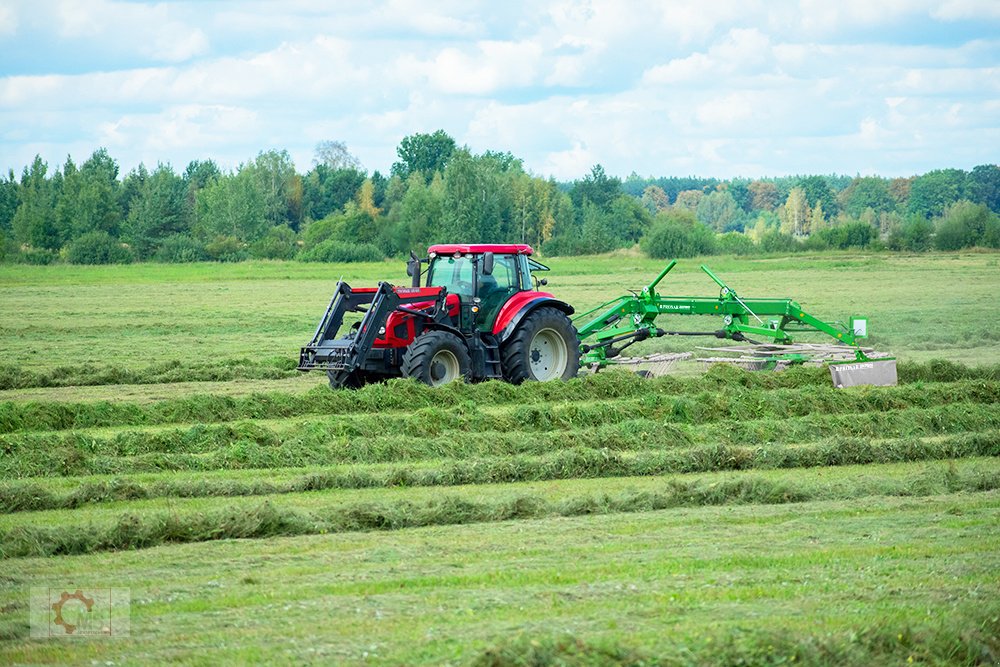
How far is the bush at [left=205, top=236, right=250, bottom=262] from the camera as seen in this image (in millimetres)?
68688

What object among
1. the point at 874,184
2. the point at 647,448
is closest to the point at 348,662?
the point at 647,448

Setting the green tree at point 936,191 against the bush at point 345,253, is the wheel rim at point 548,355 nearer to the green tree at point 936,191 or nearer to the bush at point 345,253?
the bush at point 345,253

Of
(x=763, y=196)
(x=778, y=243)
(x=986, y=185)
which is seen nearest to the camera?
(x=778, y=243)

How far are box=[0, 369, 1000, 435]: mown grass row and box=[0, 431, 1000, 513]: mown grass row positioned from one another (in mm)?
1681

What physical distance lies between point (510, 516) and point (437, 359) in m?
6.86

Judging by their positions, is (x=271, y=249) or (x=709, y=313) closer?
(x=709, y=313)

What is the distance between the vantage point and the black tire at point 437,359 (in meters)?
A: 16.0

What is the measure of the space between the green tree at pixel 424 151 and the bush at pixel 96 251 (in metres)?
35.8

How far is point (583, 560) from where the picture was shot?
816 cm

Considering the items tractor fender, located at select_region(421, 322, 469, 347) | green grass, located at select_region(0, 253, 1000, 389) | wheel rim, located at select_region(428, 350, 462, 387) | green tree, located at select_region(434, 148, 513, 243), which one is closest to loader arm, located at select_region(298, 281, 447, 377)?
tractor fender, located at select_region(421, 322, 469, 347)

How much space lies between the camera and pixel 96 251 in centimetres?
6675

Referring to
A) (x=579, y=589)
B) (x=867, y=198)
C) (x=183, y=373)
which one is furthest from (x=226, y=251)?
(x=867, y=198)

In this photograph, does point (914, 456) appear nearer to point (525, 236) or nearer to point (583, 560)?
point (583, 560)

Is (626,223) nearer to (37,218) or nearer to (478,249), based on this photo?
(37,218)
